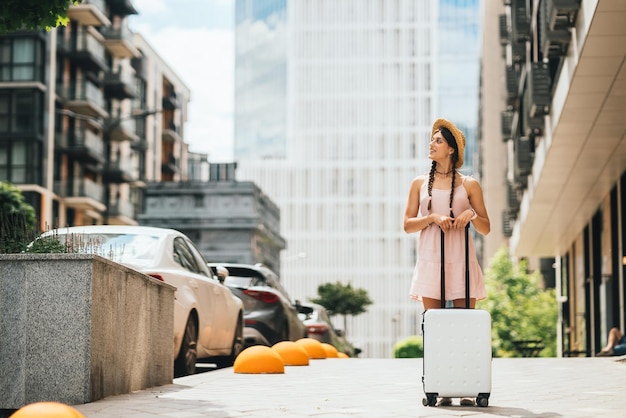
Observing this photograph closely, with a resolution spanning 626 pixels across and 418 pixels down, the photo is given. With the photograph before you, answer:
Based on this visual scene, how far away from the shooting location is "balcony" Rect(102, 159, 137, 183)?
74.2 m

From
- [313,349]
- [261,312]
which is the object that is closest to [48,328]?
[261,312]

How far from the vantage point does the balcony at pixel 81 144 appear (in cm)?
6588

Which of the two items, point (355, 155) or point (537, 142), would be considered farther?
point (355, 155)

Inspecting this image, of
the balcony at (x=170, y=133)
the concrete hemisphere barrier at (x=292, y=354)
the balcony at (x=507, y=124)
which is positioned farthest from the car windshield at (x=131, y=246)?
the balcony at (x=170, y=133)

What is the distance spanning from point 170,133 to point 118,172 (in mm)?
20991

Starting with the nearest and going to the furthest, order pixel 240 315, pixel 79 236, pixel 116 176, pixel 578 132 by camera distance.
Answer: pixel 79 236 → pixel 240 315 → pixel 578 132 → pixel 116 176

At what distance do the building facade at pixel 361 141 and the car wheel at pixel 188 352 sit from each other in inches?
4376

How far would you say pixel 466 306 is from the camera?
7855 mm

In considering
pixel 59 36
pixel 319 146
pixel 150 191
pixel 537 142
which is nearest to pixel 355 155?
pixel 319 146

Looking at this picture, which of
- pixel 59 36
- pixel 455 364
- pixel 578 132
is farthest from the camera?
pixel 59 36

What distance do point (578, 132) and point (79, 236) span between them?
15.9 meters

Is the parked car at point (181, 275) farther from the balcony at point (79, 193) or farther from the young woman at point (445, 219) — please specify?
the balcony at point (79, 193)

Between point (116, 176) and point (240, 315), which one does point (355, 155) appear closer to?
point (116, 176)

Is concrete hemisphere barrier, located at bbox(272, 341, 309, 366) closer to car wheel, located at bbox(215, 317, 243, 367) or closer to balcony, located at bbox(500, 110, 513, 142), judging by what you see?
car wheel, located at bbox(215, 317, 243, 367)
